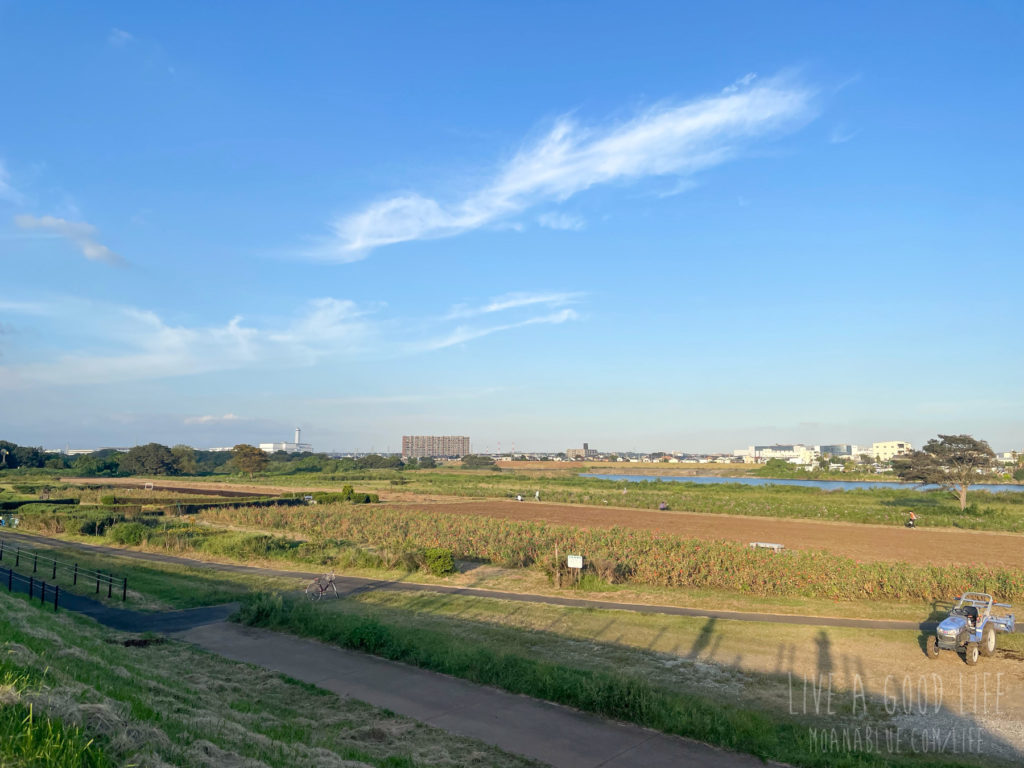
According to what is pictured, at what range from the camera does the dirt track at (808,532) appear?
36.1 m

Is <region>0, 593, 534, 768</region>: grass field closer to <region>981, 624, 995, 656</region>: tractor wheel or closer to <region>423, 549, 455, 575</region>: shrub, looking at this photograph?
<region>423, 549, 455, 575</region>: shrub

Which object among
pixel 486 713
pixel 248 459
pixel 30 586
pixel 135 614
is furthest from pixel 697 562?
pixel 248 459

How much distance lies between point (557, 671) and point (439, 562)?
603 inches

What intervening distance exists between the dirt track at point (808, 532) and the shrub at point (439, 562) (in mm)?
22449

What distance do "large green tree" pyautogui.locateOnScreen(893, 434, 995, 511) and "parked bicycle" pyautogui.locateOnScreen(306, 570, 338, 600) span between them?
227 feet

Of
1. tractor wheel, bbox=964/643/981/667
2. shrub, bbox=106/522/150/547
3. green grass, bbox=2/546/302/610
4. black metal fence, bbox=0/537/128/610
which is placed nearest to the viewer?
tractor wheel, bbox=964/643/981/667

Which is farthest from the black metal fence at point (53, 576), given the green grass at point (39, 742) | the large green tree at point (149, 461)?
the large green tree at point (149, 461)

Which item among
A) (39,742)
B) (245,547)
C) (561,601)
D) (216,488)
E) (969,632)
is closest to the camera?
(39,742)

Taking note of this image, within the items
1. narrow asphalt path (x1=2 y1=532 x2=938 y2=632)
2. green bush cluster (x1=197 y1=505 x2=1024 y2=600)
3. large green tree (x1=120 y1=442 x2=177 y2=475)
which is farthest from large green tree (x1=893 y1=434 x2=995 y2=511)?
large green tree (x1=120 y1=442 x2=177 y2=475)

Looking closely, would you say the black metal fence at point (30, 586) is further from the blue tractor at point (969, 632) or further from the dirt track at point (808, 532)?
the dirt track at point (808, 532)

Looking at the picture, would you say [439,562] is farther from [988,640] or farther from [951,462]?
[951,462]

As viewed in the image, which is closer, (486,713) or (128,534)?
(486,713)

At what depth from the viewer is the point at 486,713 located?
1105cm

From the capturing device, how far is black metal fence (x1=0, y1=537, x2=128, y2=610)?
21359 millimetres
